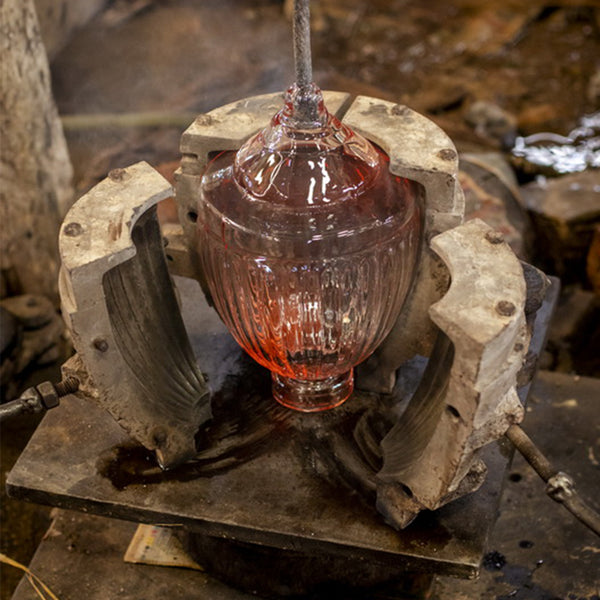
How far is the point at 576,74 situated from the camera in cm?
441

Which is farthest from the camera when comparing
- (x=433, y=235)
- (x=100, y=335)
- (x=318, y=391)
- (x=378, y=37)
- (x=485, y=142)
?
(x=378, y=37)

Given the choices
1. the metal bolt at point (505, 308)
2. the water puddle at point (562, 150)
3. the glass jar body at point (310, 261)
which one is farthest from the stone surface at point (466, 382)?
the water puddle at point (562, 150)

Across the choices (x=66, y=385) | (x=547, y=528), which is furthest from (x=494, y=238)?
(x=547, y=528)

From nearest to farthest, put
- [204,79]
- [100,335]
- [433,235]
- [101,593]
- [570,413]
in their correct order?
[100,335]
[433,235]
[101,593]
[570,413]
[204,79]

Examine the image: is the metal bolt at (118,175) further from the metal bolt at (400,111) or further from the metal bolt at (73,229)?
the metal bolt at (400,111)

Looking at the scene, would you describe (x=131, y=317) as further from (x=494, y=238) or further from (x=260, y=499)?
(x=494, y=238)

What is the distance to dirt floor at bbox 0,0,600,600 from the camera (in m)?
3.71

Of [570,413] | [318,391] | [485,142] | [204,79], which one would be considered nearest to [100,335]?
[318,391]

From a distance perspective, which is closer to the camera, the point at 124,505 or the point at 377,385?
the point at 124,505

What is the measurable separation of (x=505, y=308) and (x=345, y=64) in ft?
11.5

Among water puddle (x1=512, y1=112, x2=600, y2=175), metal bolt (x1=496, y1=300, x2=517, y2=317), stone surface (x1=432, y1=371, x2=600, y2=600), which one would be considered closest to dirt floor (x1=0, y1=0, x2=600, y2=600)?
water puddle (x1=512, y1=112, x2=600, y2=175)

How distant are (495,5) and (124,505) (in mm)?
4059

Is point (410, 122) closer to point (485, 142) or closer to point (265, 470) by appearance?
point (265, 470)

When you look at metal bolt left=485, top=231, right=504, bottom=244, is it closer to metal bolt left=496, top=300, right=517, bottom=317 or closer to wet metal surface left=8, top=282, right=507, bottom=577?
metal bolt left=496, top=300, right=517, bottom=317
